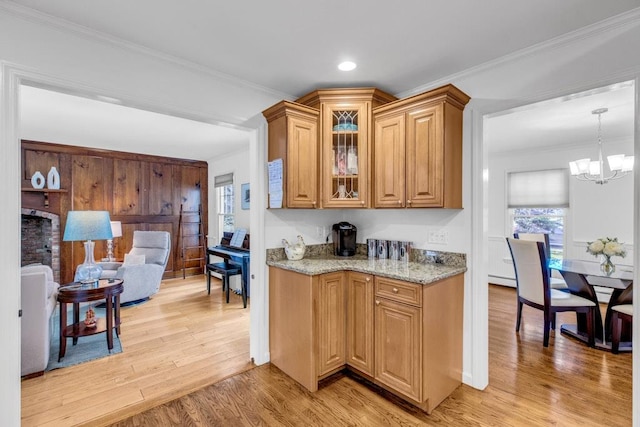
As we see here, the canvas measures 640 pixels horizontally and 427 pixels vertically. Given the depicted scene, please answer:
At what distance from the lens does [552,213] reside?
16.7ft

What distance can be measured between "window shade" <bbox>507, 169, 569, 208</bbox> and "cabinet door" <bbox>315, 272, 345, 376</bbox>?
439 centimetres

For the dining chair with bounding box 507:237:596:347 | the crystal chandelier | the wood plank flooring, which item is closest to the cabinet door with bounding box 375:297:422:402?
the wood plank flooring

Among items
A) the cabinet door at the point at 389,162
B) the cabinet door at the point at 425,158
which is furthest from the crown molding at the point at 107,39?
the cabinet door at the point at 425,158

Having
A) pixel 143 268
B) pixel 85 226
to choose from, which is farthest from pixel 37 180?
pixel 85 226

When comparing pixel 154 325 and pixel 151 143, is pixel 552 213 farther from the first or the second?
pixel 151 143

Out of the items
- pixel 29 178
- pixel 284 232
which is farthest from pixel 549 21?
pixel 29 178

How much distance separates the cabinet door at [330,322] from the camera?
7.66ft

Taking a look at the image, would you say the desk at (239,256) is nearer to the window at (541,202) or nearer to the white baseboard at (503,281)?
the white baseboard at (503,281)

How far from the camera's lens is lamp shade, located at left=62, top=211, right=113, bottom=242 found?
286 cm

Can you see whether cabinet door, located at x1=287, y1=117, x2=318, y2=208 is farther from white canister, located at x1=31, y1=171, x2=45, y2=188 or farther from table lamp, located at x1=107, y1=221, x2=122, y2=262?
white canister, located at x1=31, y1=171, x2=45, y2=188

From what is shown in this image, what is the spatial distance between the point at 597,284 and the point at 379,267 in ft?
7.24

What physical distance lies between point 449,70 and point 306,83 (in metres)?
1.12

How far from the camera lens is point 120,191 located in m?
5.77

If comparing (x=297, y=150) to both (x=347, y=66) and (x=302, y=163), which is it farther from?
(x=347, y=66)
